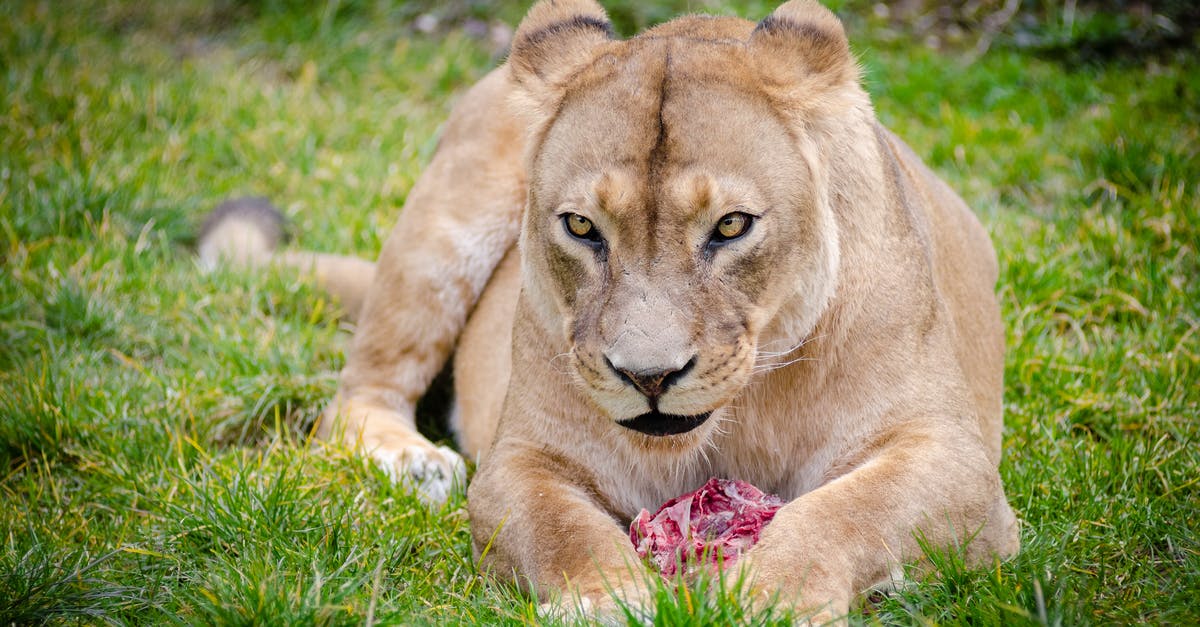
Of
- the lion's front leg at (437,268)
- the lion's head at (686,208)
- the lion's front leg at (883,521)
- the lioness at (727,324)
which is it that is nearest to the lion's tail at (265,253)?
the lion's front leg at (437,268)

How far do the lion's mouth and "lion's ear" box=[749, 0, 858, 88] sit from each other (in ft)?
2.80

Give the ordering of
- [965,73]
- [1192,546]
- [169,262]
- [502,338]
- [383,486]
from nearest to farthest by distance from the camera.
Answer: [1192,546]
[383,486]
[502,338]
[169,262]
[965,73]

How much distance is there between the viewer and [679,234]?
9.05 ft

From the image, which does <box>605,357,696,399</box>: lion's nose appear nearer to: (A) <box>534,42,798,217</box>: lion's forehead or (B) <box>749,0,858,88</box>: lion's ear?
(A) <box>534,42,798,217</box>: lion's forehead

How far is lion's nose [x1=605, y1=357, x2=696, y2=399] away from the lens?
264 centimetres

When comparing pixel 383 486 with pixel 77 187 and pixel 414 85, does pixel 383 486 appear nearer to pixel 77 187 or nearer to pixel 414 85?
pixel 77 187

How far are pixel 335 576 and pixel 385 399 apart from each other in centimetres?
164

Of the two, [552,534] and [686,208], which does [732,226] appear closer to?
[686,208]

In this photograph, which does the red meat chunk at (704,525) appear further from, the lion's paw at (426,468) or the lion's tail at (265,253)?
the lion's tail at (265,253)

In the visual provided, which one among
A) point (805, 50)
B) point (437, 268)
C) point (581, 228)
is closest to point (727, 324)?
point (581, 228)

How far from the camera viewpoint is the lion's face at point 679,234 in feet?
8.89

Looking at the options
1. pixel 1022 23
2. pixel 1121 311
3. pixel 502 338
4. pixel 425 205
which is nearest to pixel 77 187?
pixel 425 205

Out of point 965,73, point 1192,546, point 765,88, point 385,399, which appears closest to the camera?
point 765,88

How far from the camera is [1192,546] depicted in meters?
3.19
